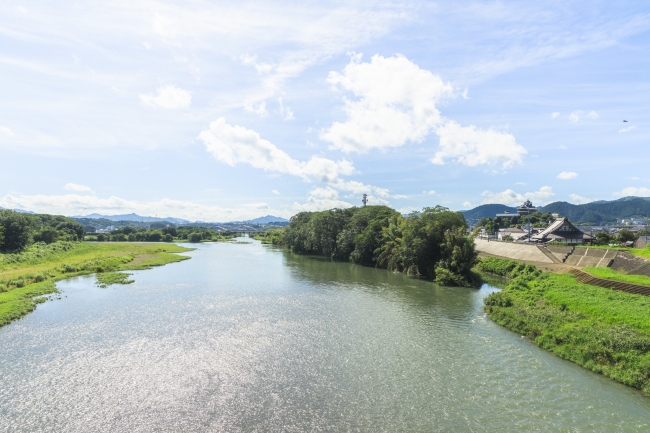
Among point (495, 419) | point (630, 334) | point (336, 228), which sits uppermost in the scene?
point (336, 228)

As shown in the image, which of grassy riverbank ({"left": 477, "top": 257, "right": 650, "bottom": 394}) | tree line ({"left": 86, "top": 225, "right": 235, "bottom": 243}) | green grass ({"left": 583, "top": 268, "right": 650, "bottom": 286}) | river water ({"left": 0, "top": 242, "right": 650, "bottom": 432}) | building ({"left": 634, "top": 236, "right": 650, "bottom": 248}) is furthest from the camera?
tree line ({"left": 86, "top": 225, "right": 235, "bottom": 243})

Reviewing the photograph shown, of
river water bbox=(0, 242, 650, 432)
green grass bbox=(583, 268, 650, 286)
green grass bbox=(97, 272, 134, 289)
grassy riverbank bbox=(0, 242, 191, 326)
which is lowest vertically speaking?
river water bbox=(0, 242, 650, 432)

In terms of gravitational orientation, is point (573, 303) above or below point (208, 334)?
above

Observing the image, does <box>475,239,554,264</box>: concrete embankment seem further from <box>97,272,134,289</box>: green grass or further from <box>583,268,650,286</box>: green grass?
<box>97,272,134,289</box>: green grass

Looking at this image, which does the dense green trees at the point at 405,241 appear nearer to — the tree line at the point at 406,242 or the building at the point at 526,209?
the tree line at the point at 406,242

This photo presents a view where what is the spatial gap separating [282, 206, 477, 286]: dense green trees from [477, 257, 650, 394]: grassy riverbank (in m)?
11.0

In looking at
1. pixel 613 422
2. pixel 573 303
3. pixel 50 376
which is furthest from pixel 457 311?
pixel 50 376

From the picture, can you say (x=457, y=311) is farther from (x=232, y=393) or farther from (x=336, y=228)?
(x=336, y=228)

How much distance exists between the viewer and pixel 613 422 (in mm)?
14477

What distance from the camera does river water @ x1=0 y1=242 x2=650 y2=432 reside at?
1463 cm

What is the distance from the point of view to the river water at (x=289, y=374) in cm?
1463

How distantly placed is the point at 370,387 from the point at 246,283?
31369 millimetres

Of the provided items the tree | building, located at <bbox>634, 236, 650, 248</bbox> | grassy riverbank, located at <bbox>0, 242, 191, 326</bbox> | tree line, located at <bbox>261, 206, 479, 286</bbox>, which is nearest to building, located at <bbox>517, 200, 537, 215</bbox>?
building, located at <bbox>634, 236, 650, 248</bbox>

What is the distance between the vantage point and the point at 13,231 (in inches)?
2682
